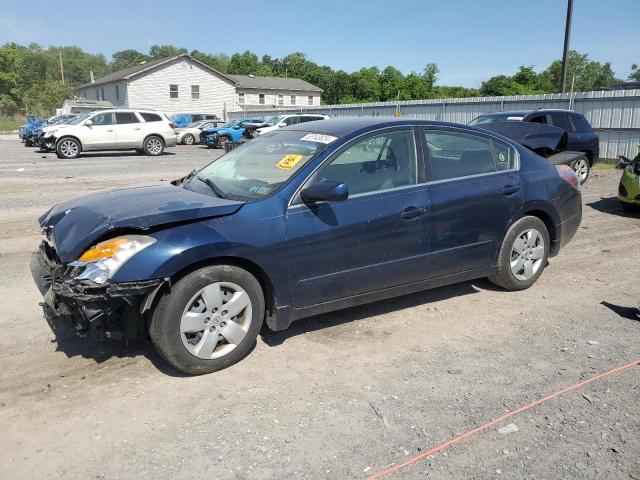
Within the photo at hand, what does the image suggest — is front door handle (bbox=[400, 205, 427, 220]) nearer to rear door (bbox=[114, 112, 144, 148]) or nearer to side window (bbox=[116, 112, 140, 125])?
rear door (bbox=[114, 112, 144, 148])

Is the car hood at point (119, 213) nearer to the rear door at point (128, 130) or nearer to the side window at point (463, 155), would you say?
the side window at point (463, 155)

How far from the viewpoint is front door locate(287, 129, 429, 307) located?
12.4ft

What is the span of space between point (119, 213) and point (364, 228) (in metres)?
1.76

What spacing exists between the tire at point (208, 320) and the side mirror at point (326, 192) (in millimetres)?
700

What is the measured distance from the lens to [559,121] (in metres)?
12.9

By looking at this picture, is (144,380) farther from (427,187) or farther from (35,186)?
(35,186)

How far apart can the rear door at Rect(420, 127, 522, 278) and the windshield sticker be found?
2.80ft

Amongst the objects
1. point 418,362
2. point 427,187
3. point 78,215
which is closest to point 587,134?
point 427,187

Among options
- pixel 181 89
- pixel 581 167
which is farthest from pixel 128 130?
pixel 181 89

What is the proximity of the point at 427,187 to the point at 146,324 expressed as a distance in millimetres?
2465

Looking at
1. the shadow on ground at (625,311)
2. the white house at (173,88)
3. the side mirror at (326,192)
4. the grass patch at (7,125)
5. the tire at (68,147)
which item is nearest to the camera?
the side mirror at (326,192)

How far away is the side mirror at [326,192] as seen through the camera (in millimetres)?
3648

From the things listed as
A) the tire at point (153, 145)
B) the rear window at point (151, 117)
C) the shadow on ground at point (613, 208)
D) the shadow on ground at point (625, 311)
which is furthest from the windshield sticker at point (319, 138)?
the rear window at point (151, 117)

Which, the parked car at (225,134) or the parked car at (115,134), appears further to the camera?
the parked car at (225,134)
